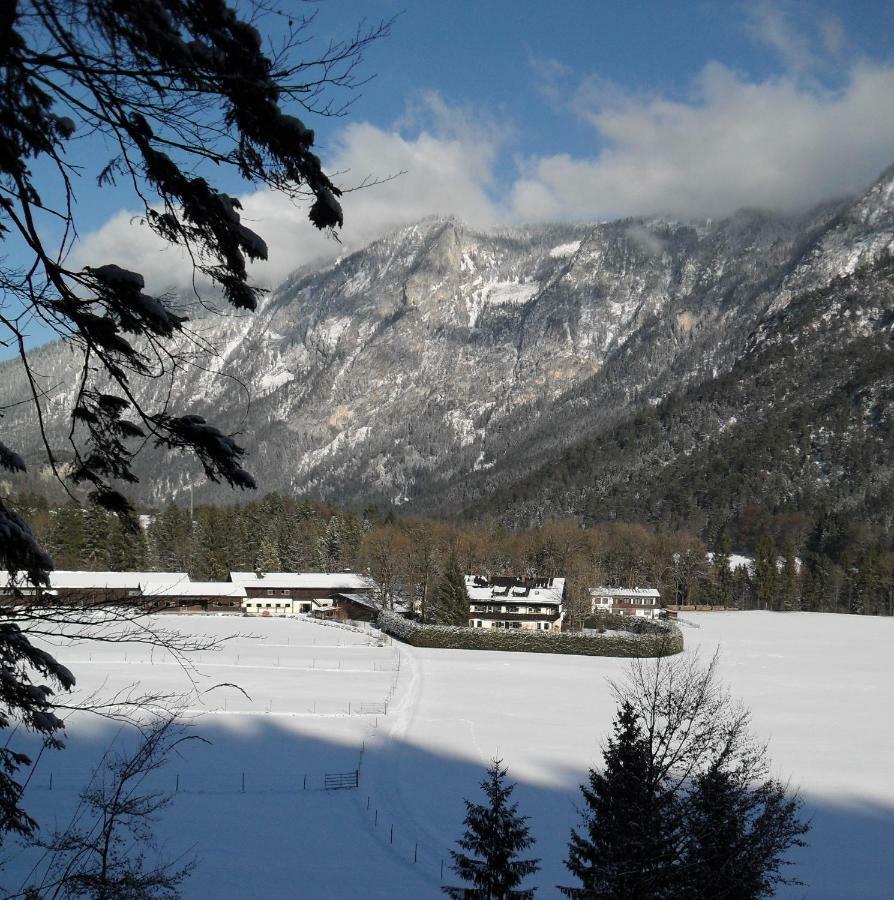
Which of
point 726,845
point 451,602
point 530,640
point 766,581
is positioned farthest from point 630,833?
point 766,581

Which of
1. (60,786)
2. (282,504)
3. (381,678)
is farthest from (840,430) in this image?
(60,786)

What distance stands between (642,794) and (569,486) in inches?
6794

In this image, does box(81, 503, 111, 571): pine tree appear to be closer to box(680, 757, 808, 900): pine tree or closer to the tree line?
the tree line

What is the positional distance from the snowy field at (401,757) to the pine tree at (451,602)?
10823 mm

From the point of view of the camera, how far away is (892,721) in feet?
106

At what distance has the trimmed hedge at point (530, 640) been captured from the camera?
2072 inches

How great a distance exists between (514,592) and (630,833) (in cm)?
5903

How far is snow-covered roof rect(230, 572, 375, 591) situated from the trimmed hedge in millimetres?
22567

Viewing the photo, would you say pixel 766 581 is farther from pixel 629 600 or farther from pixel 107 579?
pixel 107 579

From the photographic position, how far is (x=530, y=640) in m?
54.4

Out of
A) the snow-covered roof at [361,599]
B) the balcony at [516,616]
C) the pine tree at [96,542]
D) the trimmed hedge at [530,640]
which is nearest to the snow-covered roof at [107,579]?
the pine tree at [96,542]

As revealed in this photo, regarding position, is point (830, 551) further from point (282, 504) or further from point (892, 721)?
point (892, 721)

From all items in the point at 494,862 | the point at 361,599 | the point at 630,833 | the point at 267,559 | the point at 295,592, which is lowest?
the point at 295,592

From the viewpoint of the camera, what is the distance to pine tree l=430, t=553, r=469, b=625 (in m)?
60.6
